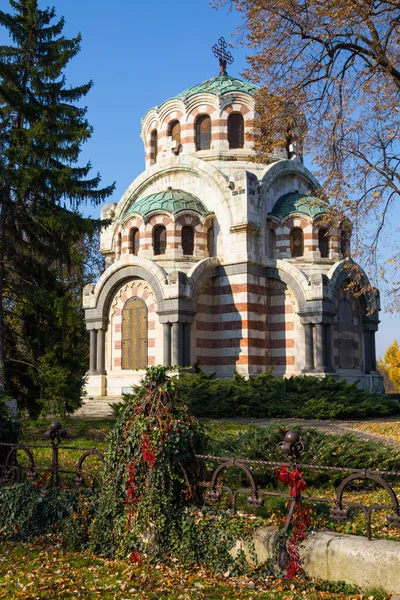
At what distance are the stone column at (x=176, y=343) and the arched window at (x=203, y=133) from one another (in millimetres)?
9207

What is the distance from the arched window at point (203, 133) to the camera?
27.4 meters

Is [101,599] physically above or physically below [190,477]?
below

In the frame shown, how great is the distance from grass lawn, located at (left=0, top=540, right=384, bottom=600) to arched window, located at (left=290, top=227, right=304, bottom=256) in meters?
20.1

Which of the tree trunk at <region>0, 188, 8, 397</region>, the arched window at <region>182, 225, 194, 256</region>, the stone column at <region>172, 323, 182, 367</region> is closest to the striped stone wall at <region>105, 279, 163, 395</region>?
the stone column at <region>172, 323, 182, 367</region>

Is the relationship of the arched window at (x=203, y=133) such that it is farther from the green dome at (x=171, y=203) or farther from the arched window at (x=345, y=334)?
the arched window at (x=345, y=334)

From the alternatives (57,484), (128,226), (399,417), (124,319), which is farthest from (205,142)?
(57,484)

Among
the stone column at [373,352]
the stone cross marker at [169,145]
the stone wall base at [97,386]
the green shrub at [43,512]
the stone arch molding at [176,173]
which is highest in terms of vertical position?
the stone cross marker at [169,145]

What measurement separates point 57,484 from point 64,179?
1044 centimetres

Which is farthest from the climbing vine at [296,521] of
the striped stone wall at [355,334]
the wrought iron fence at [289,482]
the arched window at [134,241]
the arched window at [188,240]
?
the arched window at [134,241]

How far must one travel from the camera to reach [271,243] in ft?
83.5

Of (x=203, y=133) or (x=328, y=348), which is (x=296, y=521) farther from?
(x=203, y=133)

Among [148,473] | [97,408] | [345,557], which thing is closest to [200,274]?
[97,408]

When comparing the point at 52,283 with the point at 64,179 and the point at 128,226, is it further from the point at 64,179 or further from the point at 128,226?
the point at 128,226

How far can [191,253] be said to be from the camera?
2495cm
